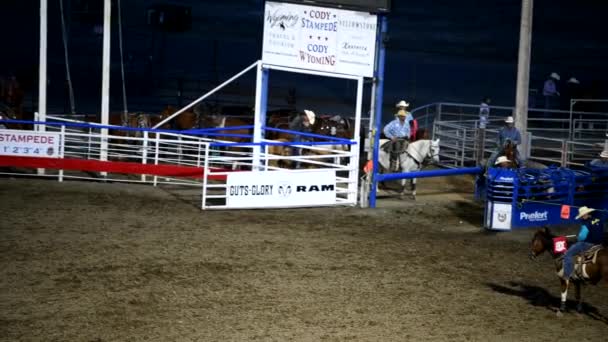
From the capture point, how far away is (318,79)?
4100 centimetres

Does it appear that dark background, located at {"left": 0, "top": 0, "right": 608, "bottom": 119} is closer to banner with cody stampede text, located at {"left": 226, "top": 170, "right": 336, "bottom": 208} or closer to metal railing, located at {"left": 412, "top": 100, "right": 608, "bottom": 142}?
metal railing, located at {"left": 412, "top": 100, "right": 608, "bottom": 142}

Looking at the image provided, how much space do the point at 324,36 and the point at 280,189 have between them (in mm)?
3000

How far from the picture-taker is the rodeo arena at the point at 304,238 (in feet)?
33.4

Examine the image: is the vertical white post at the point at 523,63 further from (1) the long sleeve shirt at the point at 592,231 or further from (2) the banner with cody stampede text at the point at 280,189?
(1) the long sleeve shirt at the point at 592,231

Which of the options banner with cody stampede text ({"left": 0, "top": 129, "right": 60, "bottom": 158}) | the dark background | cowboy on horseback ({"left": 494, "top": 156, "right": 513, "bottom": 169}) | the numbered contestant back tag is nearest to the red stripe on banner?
banner with cody stampede text ({"left": 0, "top": 129, "right": 60, "bottom": 158})

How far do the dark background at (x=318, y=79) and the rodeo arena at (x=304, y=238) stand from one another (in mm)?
12940

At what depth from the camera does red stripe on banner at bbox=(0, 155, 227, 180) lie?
58.7 ft

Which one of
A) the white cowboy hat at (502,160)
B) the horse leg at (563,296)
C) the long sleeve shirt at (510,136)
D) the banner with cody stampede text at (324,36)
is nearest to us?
the horse leg at (563,296)

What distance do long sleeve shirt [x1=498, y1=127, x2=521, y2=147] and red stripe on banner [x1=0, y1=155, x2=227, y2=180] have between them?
569 cm

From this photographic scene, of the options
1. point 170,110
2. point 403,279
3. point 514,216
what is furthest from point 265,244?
point 170,110

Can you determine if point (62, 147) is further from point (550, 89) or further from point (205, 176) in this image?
point (550, 89)

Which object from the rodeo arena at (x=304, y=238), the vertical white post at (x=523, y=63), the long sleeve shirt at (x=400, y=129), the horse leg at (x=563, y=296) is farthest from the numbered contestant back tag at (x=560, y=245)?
the long sleeve shirt at (x=400, y=129)

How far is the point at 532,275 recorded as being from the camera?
12.8 m

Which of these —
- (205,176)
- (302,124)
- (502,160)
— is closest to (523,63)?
(502,160)
